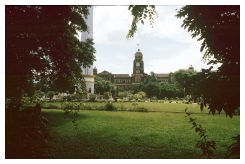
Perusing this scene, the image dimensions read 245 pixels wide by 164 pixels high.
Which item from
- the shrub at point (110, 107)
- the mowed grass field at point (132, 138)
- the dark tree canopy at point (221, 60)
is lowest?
the mowed grass field at point (132, 138)

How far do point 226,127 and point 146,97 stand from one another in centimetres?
469

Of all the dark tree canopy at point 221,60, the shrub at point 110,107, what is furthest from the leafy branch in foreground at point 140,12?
the shrub at point 110,107

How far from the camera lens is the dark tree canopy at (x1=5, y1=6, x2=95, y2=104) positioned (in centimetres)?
576

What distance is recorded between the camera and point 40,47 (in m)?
8.41

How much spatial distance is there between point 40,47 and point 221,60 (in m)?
5.24

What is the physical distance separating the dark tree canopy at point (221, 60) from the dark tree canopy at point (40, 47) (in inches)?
129

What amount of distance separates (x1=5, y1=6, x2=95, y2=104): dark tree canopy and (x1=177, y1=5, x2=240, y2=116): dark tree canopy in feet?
10.7

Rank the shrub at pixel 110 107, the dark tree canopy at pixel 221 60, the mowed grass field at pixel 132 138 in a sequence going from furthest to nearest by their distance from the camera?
1. the shrub at pixel 110 107
2. the mowed grass field at pixel 132 138
3. the dark tree canopy at pixel 221 60

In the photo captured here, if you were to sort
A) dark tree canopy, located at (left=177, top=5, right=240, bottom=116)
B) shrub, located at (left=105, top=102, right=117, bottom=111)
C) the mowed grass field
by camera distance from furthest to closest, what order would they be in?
shrub, located at (left=105, top=102, right=117, bottom=111) < the mowed grass field < dark tree canopy, located at (left=177, top=5, right=240, bottom=116)

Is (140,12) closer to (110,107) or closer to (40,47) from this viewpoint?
(40,47)

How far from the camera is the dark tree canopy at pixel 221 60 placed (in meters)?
4.73

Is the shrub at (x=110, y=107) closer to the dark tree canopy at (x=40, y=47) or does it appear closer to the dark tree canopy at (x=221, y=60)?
the dark tree canopy at (x=40, y=47)

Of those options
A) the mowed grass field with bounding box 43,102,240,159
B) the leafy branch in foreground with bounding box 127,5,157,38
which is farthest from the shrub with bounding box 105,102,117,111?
the leafy branch in foreground with bounding box 127,5,157,38

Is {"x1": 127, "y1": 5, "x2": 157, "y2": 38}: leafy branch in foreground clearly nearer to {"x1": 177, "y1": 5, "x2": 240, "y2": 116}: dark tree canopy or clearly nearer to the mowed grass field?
{"x1": 177, "y1": 5, "x2": 240, "y2": 116}: dark tree canopy
